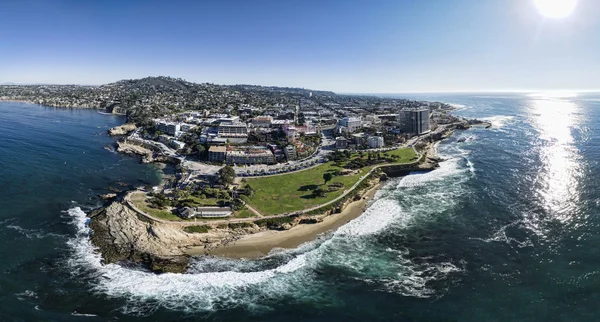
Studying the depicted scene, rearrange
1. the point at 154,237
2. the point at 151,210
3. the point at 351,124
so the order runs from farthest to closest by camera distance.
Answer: the point at 351,124 → the point at 151,210 → the point at 154,237

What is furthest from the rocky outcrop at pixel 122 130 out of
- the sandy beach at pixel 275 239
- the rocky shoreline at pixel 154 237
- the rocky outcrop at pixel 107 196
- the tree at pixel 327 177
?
the sandy beach at pixel 275 239

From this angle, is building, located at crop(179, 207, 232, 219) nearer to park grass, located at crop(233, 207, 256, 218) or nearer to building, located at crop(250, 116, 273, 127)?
park grass, located at crop(233, 207, 256, 218)

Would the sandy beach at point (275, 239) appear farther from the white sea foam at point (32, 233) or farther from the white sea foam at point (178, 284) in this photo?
the white sea foam at point (32, 233)

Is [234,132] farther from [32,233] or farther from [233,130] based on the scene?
[32,233]

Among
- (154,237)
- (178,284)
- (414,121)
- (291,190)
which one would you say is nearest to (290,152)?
(291,190)

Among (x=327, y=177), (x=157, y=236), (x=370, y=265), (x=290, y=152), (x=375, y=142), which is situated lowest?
(x=370, y=265)

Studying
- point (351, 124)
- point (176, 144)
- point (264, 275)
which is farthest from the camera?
point (351, 124)

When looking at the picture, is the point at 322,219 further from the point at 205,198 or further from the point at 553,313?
the point at 553,313
